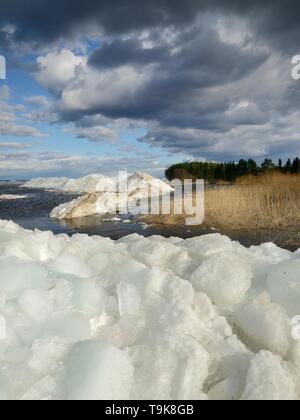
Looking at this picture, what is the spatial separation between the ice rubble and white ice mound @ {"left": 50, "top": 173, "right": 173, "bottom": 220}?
15.8 m

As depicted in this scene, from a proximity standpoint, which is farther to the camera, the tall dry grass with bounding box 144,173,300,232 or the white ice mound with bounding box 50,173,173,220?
the white ice mound with bounding box 50,173,173,220

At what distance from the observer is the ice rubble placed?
101 inches

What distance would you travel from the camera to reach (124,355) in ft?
8.81

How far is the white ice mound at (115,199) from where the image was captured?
20.0 meters

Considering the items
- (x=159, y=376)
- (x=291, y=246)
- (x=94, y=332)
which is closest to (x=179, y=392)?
(x=159, y=376)

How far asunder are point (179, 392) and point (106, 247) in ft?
7.50

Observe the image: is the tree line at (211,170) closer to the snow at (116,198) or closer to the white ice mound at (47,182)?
the white ice mound at (47,182)

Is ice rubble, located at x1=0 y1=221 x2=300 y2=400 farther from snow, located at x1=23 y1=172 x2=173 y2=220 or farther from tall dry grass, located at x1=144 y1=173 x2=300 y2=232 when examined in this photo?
snow, located at x1=23 y1=172 x2=173 y2=220

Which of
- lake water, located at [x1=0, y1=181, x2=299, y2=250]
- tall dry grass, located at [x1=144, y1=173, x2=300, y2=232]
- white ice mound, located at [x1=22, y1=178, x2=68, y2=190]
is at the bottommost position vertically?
lake water, located at [x1=0, y1=181, x2=299, y2=250]

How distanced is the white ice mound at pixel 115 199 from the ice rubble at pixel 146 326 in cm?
1584

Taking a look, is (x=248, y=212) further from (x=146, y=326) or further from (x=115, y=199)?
(x=146, y=326)

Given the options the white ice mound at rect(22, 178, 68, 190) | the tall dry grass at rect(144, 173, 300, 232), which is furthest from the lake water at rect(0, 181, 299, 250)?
the white ice mound at rect(22, 178, 68, 190)

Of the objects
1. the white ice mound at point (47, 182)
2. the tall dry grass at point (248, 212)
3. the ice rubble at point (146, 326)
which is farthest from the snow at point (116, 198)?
the white ice mound at point (47, 182)

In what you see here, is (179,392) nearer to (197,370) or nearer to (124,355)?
(197,370)
